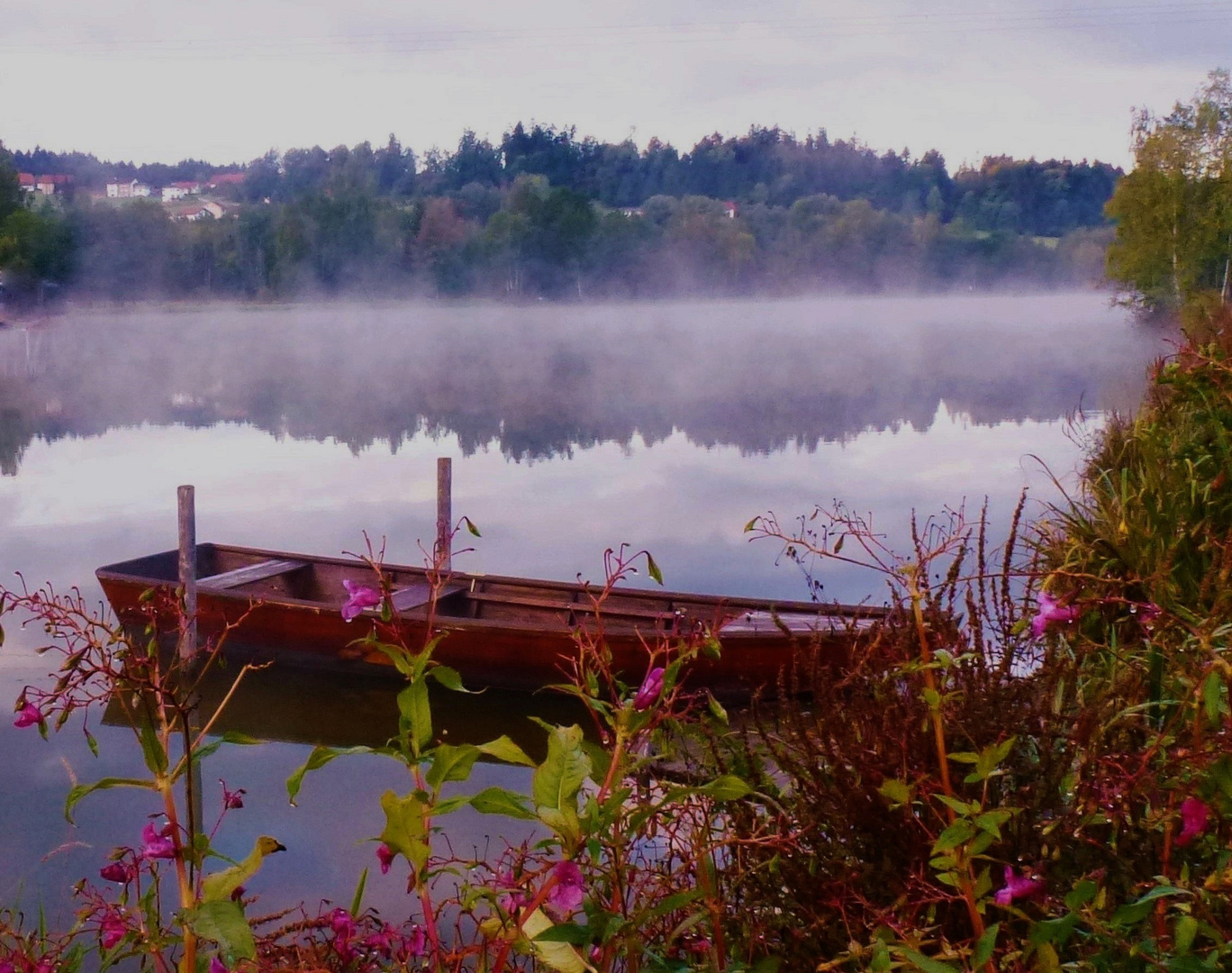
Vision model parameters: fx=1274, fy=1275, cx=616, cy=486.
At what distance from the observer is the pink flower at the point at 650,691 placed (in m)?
1.05

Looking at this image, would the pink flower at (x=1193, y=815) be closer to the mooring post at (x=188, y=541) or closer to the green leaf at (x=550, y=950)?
the green leaf at (x=550, y=950)

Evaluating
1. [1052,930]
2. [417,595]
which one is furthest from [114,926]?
[417,595]

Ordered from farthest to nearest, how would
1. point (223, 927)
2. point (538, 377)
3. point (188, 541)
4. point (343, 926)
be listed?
point (538, 377) → point (188, 541) → point (343, 926) → point (223, 927)

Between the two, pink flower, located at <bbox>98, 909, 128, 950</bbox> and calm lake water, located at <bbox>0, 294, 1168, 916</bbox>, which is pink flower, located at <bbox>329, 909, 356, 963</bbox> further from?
calm lake water, located at <bbox>0, 294, 1168, 916</bbox>

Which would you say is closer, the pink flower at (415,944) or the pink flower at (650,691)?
the pink flower at (650,691)

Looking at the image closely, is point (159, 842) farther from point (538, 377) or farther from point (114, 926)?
point (538, 377)

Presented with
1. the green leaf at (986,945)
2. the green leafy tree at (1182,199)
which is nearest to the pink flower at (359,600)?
the green leaf at (986,945)

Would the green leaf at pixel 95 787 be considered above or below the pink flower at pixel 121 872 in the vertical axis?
above

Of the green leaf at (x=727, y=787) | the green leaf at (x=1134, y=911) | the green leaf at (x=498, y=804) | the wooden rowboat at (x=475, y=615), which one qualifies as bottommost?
the wooden rowboat at (x=475, y=615)

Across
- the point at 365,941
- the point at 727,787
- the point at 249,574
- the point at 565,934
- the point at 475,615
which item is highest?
the point at 727,787

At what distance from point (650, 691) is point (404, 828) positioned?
24 centimetres

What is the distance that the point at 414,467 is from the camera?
21.7 meters

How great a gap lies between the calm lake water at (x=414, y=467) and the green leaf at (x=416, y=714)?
1095 mm

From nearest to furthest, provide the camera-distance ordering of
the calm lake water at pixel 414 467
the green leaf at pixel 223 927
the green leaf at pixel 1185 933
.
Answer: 1. the green leaf at pixel 223 927
2. the green leaf at pixel 1185 933
3. the calm lake water at pixel 414 467
